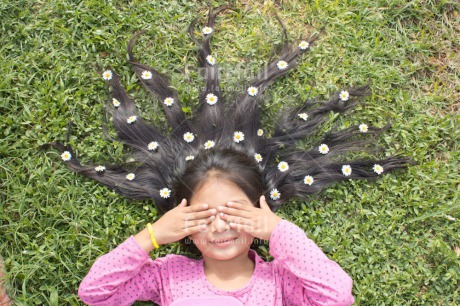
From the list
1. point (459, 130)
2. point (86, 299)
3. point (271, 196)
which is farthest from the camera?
point (459, 130)

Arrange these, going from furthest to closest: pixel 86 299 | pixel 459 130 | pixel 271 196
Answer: pixel 459 130 → pixel 271 196 → pixel 86 299

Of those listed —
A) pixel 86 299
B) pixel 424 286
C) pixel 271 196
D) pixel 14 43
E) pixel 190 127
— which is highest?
pixel 14 43

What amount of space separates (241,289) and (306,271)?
406 millimetres

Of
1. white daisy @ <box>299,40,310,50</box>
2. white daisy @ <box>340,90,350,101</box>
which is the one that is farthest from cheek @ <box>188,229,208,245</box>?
white daisy @ <box>299,40,310,50</box>

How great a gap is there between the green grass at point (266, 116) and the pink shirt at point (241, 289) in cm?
30

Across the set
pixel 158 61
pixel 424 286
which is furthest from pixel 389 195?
pixel 158 61

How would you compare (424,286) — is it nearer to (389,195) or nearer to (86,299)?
(389,195)

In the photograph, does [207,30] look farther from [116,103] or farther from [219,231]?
[219,231]

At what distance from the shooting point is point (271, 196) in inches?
141

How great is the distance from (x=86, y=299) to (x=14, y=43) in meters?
1.83

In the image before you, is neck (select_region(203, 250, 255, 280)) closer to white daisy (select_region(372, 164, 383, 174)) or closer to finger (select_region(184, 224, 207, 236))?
finger (select_region(184, 224, 207, 236))

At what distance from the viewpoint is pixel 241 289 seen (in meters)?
3.30

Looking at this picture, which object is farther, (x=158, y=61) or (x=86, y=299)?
(x=158, y=61)

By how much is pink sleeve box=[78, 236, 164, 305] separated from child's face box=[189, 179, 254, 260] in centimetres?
37
